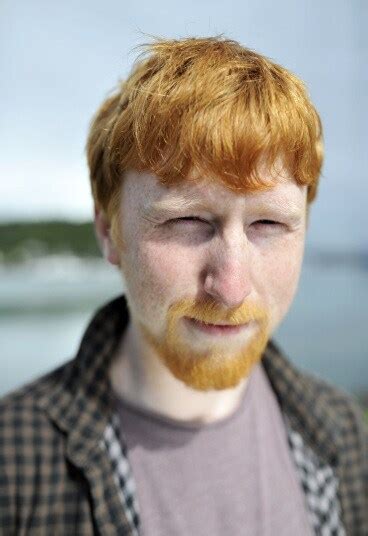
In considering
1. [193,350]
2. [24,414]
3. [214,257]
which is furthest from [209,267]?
[24,414]

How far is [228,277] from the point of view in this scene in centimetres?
Answer: 84

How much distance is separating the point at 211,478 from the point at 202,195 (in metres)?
0.43

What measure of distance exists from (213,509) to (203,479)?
0.14ft

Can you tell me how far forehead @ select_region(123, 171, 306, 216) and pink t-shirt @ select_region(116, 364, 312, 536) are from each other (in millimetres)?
332

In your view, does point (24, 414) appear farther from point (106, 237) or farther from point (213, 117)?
point (213, 117)

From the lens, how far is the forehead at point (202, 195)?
0.83 metres

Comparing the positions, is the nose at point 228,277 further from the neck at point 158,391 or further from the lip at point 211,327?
the neck at point 158,391

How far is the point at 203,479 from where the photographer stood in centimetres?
100

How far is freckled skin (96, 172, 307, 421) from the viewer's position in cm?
84

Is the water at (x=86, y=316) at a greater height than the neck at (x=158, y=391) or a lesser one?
lesser

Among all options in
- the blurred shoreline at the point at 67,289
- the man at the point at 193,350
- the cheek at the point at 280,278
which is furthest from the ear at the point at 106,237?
the blurred shoreline at the point at 67,289

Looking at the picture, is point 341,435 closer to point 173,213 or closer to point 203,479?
point 203,479

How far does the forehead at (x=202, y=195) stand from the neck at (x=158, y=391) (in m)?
0.25

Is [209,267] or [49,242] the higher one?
[209,267]
